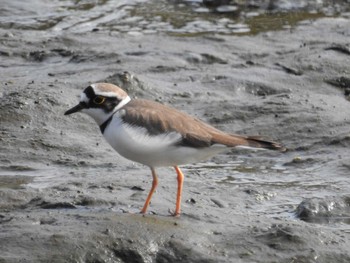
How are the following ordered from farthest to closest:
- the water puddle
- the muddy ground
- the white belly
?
the water puddle, the white belly, the muddy ground

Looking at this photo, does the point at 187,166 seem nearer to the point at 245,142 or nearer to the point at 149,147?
the point at 245,142

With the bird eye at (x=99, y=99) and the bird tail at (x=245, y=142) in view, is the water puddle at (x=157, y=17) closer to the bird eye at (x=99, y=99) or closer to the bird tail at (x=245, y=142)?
the bird eye at (x=99, y=99)

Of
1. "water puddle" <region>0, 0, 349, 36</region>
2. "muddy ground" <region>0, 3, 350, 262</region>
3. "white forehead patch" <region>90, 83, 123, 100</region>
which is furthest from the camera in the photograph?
"water puddle" <region>0, 0, 349, 36</region>

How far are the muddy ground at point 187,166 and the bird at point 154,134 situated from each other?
463 millimetres

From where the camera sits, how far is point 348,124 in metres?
10.2

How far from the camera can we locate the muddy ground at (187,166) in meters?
6.99

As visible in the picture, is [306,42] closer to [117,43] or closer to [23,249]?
[117,43]

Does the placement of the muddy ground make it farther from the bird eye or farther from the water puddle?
the bird eye

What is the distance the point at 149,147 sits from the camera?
7.31m

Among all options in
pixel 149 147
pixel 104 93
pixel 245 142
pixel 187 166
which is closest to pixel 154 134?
pixel 149 147

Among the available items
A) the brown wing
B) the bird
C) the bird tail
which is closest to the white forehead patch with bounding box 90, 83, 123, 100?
the bird

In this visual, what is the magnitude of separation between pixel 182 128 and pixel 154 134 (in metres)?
0.23

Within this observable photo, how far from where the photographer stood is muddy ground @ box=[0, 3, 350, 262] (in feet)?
22.9

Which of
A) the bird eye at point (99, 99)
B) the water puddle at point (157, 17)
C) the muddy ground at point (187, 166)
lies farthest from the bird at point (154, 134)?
the water puddle at point (157, 17)
